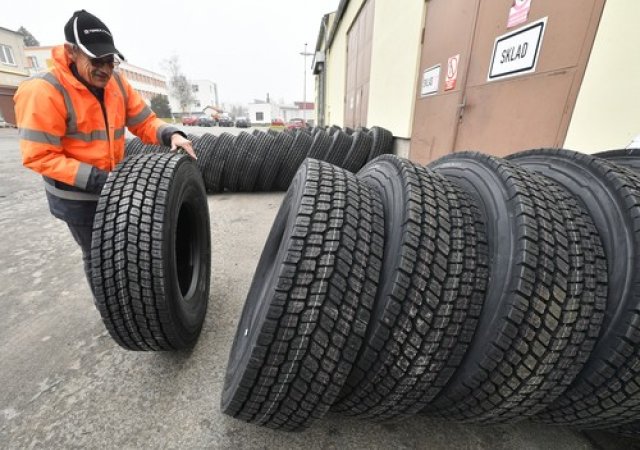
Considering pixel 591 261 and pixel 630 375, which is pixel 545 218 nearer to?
pixel 591 261

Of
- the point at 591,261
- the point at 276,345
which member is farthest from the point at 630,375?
the point at 276,345

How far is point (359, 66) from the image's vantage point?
11227 millimetres

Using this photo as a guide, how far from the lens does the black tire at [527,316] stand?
108 cm

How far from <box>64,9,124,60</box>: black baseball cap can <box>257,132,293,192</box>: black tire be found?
3.65 meters

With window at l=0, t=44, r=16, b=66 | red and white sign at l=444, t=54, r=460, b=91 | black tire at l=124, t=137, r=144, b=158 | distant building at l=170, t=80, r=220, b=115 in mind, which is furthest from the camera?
distant building at l=170, t=80, r=220, b=115

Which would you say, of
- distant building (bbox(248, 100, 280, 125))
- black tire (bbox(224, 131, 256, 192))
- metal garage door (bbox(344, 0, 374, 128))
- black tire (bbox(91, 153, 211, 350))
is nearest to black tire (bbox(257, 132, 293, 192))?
black tire (bbox(224, 131, 256, 192))

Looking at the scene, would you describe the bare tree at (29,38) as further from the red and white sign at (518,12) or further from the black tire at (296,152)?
the red and white sign at (518,12)

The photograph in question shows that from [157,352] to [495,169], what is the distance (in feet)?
7.11

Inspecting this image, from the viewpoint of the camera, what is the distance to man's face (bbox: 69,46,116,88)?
167cm

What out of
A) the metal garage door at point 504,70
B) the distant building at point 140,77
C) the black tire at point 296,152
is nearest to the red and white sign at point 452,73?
the metal garage door at point 504,70

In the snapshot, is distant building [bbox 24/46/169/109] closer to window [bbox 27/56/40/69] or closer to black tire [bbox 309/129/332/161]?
window [bbox 27/56/40/69]

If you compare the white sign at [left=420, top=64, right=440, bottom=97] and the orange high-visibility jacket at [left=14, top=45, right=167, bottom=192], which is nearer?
the orange high-visibility jacket at [left=14, top=45, right=167, bottom=192]

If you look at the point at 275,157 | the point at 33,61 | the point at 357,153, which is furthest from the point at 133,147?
the point at 33,61

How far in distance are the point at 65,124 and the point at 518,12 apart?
392 cm
